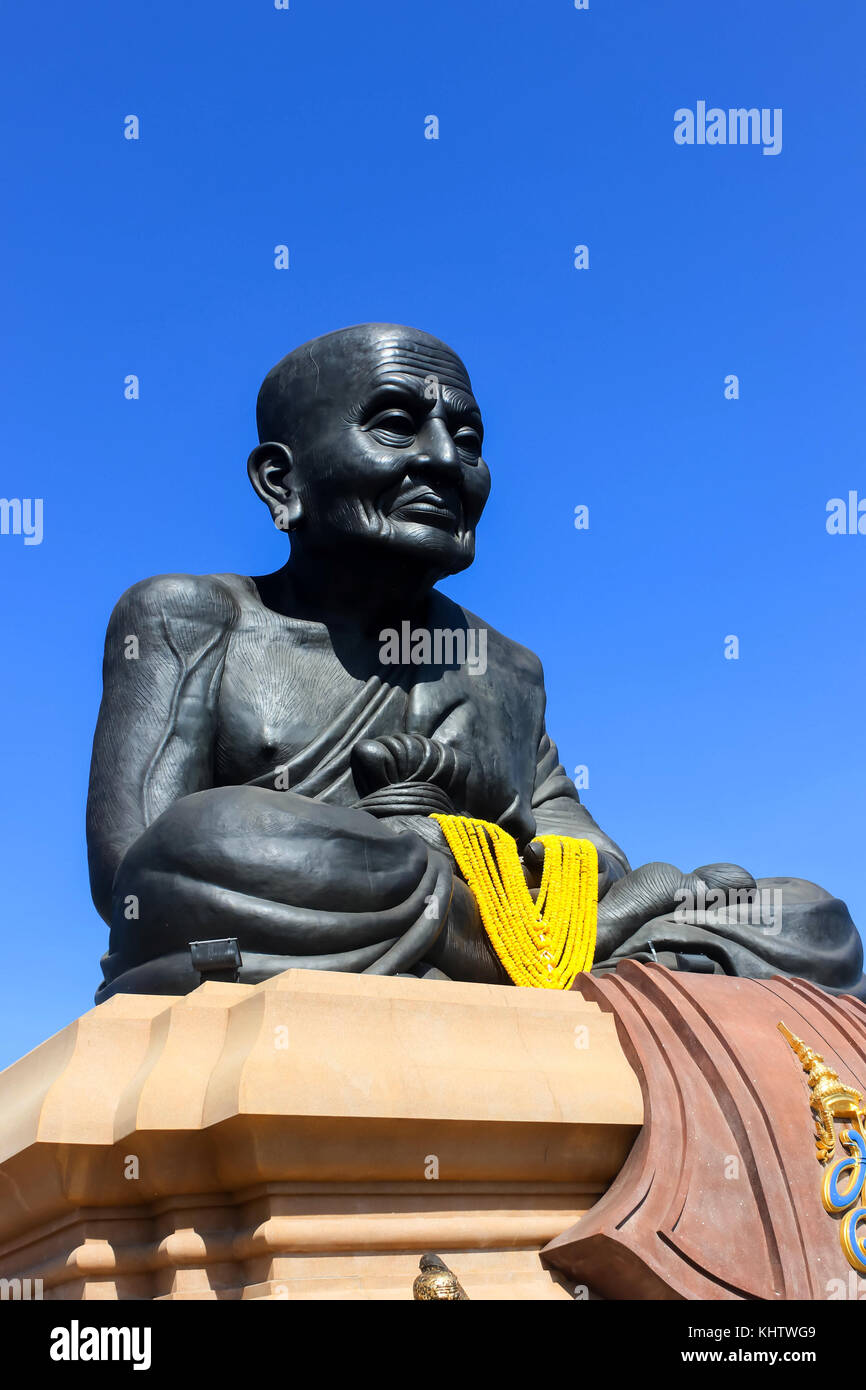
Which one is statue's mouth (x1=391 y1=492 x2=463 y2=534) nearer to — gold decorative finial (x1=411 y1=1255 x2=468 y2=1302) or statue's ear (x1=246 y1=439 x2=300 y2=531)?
statue's ear (x1=246 y1=439 x2=300 y2=531)

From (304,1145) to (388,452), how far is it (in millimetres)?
3189

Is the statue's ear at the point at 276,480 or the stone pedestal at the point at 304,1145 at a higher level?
the statue's ear at the point at 276,480

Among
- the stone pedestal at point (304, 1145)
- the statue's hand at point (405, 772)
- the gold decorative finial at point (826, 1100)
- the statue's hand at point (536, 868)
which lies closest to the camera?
the stone pedestal at point (304, 1145)

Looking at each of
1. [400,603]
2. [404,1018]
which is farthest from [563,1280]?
[400,603]

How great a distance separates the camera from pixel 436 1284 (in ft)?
13.1

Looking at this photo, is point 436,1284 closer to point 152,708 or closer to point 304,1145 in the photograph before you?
point 304,1145

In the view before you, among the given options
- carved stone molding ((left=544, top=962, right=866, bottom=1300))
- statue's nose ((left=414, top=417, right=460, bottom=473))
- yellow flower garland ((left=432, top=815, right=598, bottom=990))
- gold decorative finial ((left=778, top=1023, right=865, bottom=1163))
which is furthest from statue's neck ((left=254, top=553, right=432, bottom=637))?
gold decorative finial ((left=778, top=1023, right=865, bottom=1163))

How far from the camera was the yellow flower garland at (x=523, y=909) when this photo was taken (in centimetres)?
568

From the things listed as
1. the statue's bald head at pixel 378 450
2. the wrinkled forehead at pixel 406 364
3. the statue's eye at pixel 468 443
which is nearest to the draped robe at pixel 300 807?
the statue's bald head at pixel 378 450

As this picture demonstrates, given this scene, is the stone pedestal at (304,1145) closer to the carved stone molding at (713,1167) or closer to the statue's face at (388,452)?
the carved stone molding at (713,1167)

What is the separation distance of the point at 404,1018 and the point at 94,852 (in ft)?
6.15

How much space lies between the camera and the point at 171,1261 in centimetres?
427
